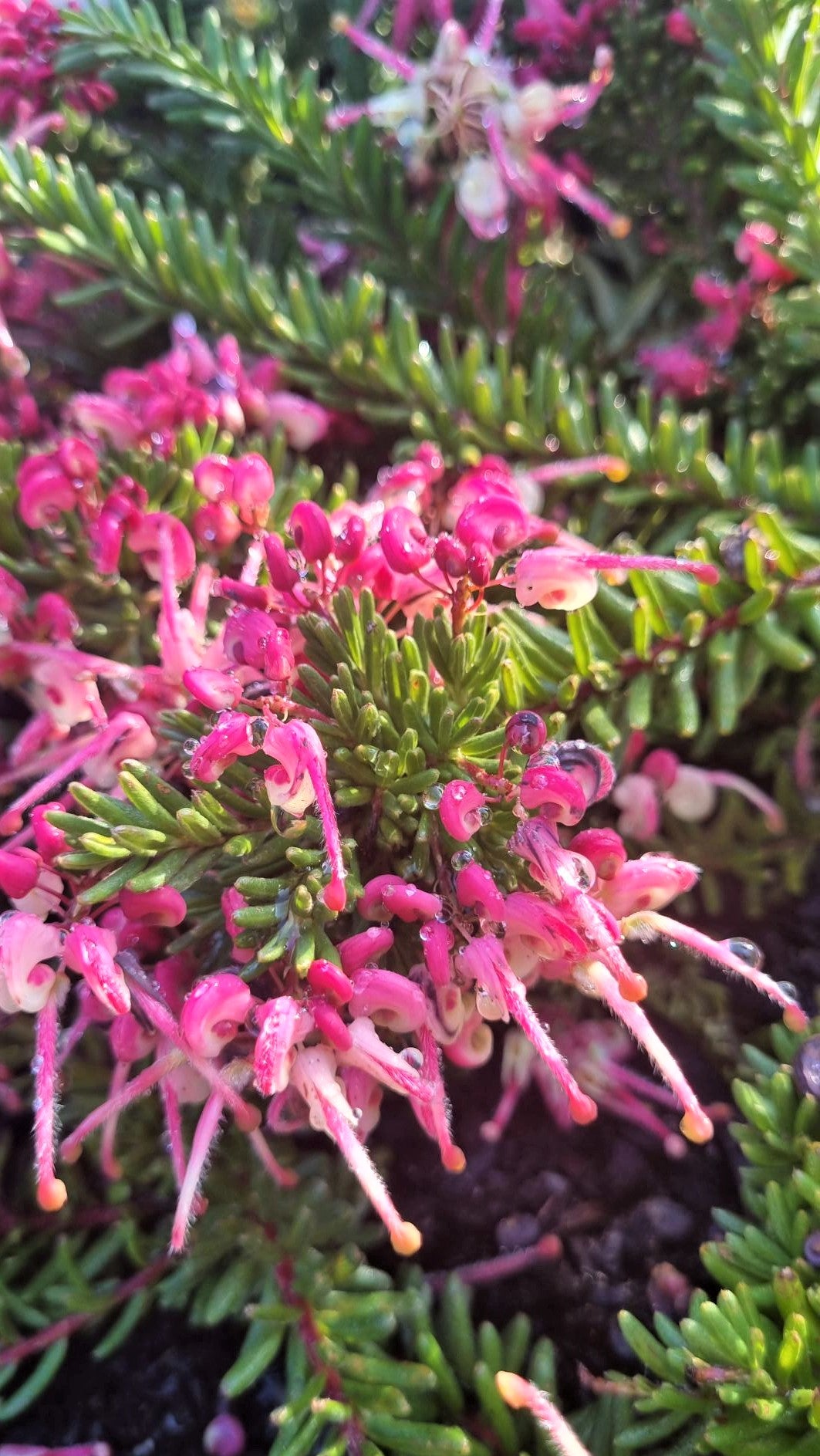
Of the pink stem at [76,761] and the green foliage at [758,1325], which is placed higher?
the pink stem at [76,761]

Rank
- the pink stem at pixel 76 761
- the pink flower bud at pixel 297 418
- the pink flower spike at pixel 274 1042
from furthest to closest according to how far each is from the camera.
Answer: the pink flower bud at pixel 297 418 → the pink stem at pixel 76 761 → the pink flower spike at pixel 274 1042

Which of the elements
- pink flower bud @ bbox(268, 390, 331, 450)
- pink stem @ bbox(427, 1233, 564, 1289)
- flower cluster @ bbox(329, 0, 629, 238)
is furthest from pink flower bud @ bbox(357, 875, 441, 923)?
flower cluster @ bbox(329, 0, 629, 238)

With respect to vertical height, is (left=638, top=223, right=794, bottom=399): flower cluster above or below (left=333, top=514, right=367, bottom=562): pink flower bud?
above

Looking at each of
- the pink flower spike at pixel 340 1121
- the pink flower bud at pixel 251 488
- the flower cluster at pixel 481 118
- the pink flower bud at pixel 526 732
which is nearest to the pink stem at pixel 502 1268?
the pink flower spike at pixel 340 1121

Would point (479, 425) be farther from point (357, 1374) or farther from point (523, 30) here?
point (357, 1374)

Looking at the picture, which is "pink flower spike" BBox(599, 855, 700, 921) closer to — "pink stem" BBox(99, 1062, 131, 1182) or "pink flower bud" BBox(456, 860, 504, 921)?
"pink flower bud" BBox(456, 860, 504, 921)

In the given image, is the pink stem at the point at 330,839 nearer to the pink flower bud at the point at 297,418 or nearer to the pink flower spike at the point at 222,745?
the pink flower spike at the point at 222,745

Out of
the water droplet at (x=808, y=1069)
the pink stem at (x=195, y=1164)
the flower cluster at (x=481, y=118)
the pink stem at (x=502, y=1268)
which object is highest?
the flower cluster at (x=481, y=118)
